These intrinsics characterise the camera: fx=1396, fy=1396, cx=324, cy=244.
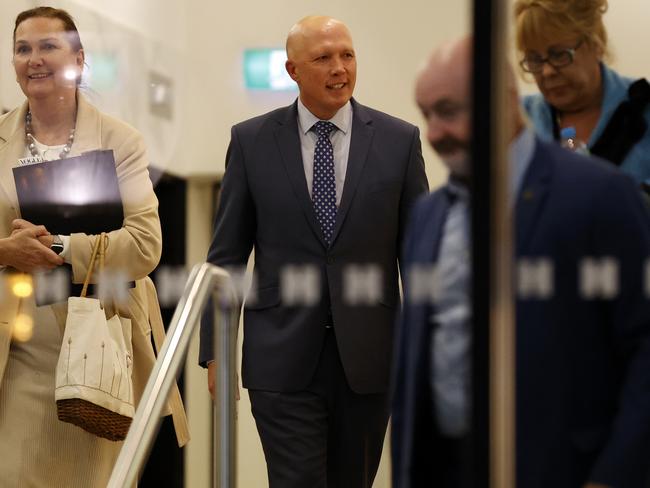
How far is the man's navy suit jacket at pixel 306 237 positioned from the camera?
3.17 meters

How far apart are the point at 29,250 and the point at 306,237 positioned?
0.82 m

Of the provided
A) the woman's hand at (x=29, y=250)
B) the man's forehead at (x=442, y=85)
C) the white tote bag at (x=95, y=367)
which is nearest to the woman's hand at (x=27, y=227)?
the woman's hand at (x=29, y=250)

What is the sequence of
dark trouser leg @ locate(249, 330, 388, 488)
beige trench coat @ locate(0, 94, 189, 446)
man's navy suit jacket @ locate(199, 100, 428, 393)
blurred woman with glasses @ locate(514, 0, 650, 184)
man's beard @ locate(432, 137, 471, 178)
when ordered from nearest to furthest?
man's beard @ locate(432, 137, 471, 178) < blurred woman with glasses @ locate(514, 0, 650, 184) < man's navy suit jacket @ locate(199, 100, 428, 393) < dark trouser leg @ locate(249, 330, 388, 488) < beige trench coat @ locate(0, 94, 189, 446)

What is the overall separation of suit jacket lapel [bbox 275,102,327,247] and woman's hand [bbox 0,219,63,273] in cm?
70

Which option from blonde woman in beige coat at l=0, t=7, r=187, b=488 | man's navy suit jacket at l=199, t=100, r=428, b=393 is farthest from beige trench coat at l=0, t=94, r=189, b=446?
man's navy suit jacket at l=199, t=100, r=428, b=393

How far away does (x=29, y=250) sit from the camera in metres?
3.68

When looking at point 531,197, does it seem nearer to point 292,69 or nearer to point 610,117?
point 610,117

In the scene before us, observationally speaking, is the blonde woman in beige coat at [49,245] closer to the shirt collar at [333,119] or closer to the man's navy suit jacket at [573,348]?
the shirt collar at [333,119]

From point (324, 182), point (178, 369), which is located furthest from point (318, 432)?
point (324, 182)

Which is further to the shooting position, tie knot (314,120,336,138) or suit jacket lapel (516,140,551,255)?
tie knot (314,120,336,138)

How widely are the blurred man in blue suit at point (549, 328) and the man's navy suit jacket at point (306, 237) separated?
13.5 inches

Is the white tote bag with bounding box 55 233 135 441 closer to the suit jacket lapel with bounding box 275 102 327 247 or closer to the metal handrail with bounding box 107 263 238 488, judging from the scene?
the metal handrail with bounding box 107 263 238 488

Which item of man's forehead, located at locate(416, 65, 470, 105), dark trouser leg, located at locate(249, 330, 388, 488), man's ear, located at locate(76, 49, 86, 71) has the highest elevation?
man's ear, located at locate(76, 49, 86, 71)

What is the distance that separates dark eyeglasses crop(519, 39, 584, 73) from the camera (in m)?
2.88
